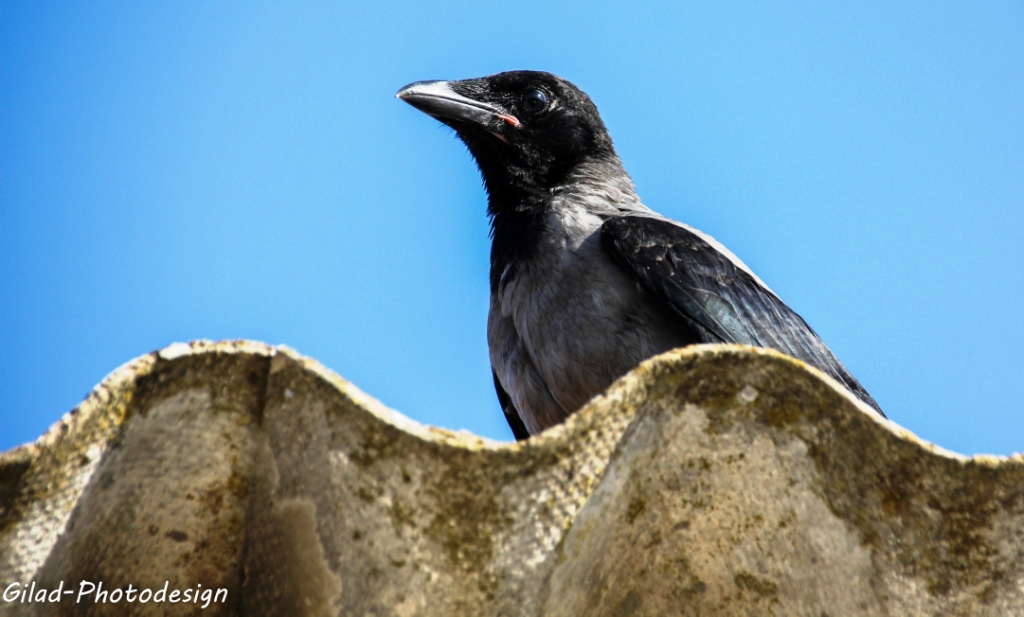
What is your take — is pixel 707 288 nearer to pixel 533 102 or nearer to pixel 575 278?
pixel 575 278

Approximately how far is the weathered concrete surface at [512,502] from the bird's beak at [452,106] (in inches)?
151

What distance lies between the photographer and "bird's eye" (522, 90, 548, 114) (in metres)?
6.37

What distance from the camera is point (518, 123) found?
6266 mm

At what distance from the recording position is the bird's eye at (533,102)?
251 inches

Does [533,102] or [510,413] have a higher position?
[533,102]

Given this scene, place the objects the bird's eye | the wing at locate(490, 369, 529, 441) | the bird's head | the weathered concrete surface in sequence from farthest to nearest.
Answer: the bird's eye, the bird's head, the wing at locate(490, 369, 529, 441), the weathered concrete surface

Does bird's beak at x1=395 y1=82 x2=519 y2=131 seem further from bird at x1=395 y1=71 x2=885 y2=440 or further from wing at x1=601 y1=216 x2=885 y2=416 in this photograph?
wing at x1=601 y1=216 x2=885 y2=416

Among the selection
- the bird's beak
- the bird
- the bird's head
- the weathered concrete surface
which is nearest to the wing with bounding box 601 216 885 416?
the bird

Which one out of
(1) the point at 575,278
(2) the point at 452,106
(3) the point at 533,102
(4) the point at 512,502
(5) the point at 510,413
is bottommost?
(4) the point at 512,502

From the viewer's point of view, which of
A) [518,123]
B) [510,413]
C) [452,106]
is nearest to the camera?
[510,413]

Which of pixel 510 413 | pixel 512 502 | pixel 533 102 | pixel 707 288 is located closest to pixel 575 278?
pixel 707 288

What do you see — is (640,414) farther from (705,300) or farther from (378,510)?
(705,300)

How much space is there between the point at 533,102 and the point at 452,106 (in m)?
0.58

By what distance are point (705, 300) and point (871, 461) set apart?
245cm
